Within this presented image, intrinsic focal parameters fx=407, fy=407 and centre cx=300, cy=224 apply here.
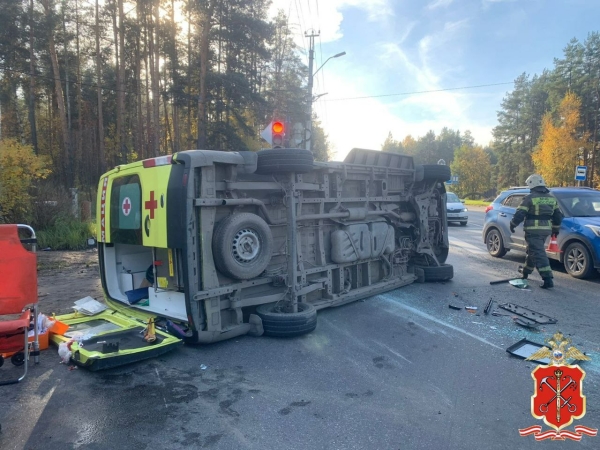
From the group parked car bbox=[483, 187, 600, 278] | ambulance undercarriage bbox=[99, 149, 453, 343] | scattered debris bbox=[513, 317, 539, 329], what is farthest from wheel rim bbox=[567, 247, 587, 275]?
ambulance undercarriage bbox=[99, 149, 453, 343]

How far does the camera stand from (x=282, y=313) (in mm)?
4664

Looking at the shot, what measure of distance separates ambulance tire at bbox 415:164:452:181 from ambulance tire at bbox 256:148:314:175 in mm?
3330

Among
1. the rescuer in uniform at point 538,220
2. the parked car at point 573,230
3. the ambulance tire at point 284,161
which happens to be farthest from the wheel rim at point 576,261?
the ambulance tire at point 284,161

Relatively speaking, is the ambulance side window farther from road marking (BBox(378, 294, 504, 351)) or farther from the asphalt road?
road marking (BBox(378, 294, 504, 351))

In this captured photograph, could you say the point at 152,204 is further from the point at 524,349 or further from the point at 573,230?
the point at 573,230

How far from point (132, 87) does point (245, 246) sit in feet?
87.2

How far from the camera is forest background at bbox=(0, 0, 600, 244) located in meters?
20.2

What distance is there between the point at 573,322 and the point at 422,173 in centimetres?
329

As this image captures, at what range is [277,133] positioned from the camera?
19.1 ft

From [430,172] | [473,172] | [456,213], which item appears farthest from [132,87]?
[473,172]

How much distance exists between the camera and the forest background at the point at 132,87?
20.2 metres

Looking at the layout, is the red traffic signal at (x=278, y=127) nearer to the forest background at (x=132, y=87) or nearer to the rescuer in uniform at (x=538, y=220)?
the rescuer in uniform at (x=538, y=220)

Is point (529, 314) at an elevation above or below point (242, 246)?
below

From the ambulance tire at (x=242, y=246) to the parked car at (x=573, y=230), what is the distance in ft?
20.6
